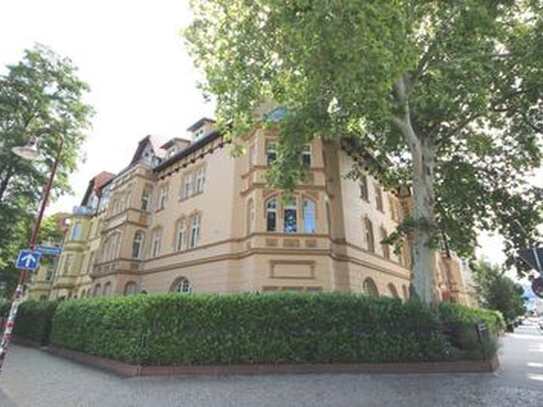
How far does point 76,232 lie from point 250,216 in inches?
952

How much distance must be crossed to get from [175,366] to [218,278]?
24.6 ft

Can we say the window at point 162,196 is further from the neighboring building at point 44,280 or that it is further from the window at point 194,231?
the neighboring building at point 44,280

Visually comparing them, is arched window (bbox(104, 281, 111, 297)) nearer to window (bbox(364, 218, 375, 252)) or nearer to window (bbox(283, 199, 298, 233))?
window (bbox(283, 199, 298, 233))

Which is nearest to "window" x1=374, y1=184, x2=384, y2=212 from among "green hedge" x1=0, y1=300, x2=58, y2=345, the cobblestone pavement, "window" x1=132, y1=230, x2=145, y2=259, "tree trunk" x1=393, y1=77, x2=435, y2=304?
"tree trunk" x1=393, y1=77, x2=435, y2=304

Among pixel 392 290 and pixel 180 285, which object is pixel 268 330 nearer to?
pixel 180 285

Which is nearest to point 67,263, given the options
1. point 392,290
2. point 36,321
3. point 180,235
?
point 36,321

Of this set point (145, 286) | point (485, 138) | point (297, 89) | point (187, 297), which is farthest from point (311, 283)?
point (145, 286)

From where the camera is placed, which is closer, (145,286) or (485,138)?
(485,138)

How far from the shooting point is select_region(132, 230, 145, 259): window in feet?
79.9

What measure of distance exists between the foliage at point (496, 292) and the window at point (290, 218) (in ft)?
112

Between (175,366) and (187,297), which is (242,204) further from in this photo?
(175,366)

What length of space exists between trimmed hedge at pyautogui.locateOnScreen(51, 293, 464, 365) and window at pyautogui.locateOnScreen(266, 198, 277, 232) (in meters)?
6.15

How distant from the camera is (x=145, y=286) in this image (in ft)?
74.6

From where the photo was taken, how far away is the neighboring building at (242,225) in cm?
1664
